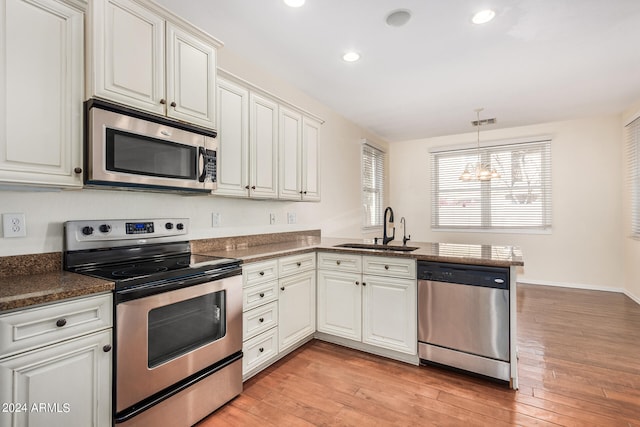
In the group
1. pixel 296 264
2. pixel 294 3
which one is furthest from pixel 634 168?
pixel 294 3

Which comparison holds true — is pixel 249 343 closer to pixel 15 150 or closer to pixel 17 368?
pixel 17 368

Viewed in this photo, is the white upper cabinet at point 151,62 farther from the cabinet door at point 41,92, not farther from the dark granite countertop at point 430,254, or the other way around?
the dark granite countertop at point 430,254

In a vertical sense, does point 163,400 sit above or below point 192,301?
below

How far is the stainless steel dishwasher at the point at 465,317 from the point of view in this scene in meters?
2.16

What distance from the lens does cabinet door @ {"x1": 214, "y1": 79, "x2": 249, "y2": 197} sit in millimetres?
2381

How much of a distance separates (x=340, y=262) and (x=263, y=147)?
1.24m

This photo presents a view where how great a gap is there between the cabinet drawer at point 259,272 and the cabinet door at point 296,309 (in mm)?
140

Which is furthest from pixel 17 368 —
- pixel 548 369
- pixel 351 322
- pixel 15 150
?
pixel 548 369

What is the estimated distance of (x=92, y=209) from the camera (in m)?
1.86

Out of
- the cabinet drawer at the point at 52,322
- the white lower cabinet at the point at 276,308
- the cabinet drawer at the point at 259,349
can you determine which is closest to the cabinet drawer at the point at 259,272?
the white lower cabinet at the point at 276,308

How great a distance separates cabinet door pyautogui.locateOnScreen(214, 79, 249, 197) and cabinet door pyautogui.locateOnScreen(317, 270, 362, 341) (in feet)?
3.66

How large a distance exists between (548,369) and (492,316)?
0.81 meters

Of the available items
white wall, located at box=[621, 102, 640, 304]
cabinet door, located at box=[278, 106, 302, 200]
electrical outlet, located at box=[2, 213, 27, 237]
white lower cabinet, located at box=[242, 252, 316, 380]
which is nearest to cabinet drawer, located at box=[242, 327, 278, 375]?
white lower cabinet, located at box=[242, 252, 316, 380]

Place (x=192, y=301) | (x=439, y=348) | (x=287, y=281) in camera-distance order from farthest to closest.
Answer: (x=287, y=281), (x=439, y=348), (x=192, y=301)
